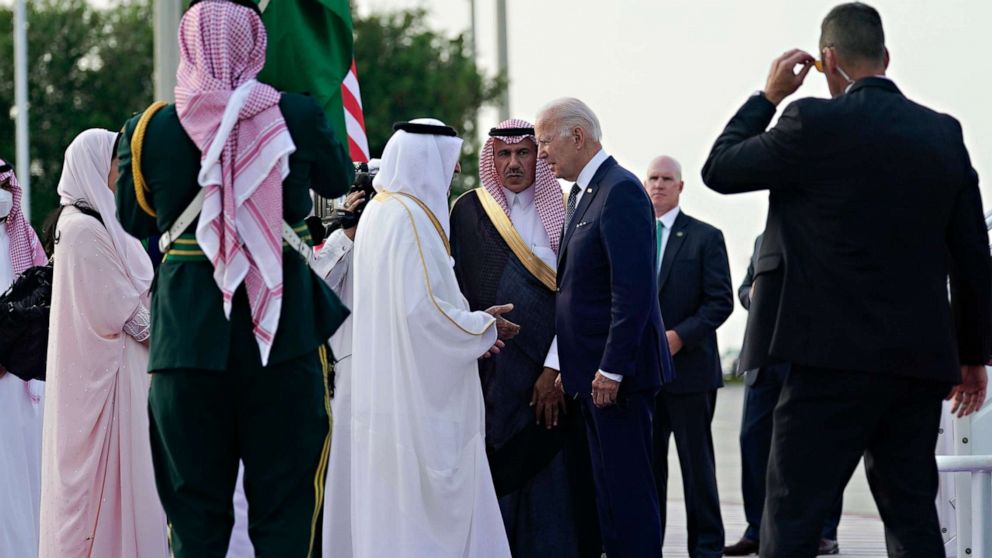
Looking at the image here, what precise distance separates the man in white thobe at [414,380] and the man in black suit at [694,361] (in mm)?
2253

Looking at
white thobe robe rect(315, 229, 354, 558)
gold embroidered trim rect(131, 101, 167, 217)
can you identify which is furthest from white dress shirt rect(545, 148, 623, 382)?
gold embroidered trim rect(131, 101, 167, 217)

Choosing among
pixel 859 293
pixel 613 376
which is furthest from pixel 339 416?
pixel 859 293

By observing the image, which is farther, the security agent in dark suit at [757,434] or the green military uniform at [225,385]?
the security agent in dark suit at [757,434]

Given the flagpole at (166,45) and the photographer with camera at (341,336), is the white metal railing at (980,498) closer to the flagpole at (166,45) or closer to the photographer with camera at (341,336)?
the photographer with camera at (341,336)

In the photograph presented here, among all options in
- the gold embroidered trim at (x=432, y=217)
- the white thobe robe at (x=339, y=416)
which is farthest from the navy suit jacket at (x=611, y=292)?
the white thobe robe at (x=339, y=416)

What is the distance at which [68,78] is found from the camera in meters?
36.5

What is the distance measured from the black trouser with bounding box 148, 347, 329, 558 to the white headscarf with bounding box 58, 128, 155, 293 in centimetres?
184

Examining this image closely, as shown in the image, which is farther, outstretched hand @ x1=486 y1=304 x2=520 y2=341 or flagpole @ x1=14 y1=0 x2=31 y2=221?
flagpole @ x1=14 y1=0 x2=31 y2=221

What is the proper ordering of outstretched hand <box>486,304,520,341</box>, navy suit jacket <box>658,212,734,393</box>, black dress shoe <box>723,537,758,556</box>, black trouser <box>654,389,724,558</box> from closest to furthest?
1. outstretched hand <box>486,304,520,341</box>
2. black trouser <box>654,389,724,558</box>
3. navy suit jacket <box>658,212,734,393</box>
4. black dress shoe <box>723,537,758,556</box>

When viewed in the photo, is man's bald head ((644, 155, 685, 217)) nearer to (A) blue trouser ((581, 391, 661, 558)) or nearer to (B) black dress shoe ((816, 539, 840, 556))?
(B) black dress shoe ((816, 539, 840, 556))

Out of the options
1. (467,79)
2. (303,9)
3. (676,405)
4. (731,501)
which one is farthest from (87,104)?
(303,9)

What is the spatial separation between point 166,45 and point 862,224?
442 inches

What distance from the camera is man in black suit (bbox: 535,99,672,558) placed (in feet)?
23.2

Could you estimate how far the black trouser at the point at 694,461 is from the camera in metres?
9.04
